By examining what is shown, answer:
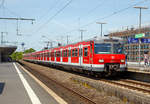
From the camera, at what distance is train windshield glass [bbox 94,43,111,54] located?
47.7 ft

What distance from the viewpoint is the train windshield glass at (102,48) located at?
14.5 meters

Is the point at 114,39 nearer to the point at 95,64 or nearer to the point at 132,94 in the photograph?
the point at 95,64

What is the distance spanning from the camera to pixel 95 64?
14.4 metres

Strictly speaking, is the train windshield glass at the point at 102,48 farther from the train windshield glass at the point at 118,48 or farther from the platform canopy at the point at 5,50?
the platform canopy at the point at 5,50

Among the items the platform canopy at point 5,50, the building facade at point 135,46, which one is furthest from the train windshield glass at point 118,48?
the building facade at point 135,46

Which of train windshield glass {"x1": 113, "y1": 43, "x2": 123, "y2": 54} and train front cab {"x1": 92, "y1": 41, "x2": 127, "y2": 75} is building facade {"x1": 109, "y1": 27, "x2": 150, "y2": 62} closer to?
train windshield glass {"x1": 113, "y1": 43, "x2": 123, "y2": 54}

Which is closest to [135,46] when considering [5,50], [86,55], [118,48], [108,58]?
[5,50]

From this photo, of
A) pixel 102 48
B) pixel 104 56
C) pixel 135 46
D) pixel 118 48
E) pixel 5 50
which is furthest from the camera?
pixel 135 46

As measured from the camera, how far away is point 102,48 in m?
14.6

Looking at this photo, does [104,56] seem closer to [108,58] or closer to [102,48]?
[108,58]

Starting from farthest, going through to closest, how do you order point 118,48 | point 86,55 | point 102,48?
point 86,55 → point 118,48 → point 102,48

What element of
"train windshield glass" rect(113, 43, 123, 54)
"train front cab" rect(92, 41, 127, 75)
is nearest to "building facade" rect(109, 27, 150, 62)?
"train windshield glass" rect(113, 43, 123, 54)

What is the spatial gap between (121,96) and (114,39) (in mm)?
6926

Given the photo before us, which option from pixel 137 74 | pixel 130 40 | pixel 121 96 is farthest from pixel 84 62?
pixel 130 40
